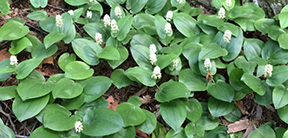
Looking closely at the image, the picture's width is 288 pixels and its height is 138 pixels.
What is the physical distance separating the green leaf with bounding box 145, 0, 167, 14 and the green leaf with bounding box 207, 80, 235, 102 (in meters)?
1.60

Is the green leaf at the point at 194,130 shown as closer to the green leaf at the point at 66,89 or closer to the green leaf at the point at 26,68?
the green leaf at the point at 66,89

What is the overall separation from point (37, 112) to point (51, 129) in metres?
0.27

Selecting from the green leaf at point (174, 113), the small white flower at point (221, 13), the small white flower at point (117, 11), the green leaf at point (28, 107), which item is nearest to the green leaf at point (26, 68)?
the green leaf at point (28, 107)

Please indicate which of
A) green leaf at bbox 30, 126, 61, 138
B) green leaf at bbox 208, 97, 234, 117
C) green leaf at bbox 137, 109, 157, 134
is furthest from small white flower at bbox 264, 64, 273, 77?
green leaf at bbox 30, 126, 61, 138

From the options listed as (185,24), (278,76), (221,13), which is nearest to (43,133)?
(185,24)

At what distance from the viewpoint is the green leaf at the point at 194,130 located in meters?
2.96

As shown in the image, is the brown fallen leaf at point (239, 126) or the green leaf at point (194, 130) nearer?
the green leaf at point (194, 130)

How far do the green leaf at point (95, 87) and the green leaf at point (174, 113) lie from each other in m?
0.77

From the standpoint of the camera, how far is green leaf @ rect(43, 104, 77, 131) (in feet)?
9.02

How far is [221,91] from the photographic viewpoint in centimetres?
309

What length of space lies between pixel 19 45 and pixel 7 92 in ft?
2.47

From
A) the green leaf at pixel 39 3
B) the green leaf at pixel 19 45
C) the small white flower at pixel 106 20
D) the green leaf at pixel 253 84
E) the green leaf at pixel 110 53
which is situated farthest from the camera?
the green leaf at pixel 39 3

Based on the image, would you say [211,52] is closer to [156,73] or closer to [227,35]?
[227,35]

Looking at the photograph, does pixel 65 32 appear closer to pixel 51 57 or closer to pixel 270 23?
pixel 51 57
